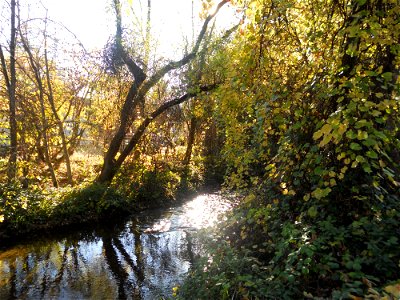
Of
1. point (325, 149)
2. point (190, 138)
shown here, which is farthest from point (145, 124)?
point (325, 149)

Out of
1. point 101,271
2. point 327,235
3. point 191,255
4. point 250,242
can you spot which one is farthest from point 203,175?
point 327,235

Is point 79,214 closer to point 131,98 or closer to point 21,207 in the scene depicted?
point 21,207

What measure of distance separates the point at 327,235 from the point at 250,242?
68.8 inches

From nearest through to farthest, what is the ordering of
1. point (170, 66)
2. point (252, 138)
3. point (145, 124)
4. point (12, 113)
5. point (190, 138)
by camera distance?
point (252, 138) < point (12, 113) < point (170, 66) < point (145, 124) < point (190, 138)

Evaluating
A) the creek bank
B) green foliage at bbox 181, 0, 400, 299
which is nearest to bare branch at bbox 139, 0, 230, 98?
the creek bank

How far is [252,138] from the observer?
24.6ft

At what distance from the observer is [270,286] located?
3.35 metres

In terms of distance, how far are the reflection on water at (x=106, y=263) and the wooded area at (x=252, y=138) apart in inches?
49.5

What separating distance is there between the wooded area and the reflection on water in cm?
126

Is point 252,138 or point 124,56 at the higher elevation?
point 124,56

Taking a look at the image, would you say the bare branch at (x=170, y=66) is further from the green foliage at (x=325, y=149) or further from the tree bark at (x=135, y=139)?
the green foliage at (x=325, y=149)

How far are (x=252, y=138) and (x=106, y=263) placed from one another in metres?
4.51

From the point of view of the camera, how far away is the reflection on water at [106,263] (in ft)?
20.5

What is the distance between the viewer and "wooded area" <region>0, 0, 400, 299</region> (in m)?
2.83
